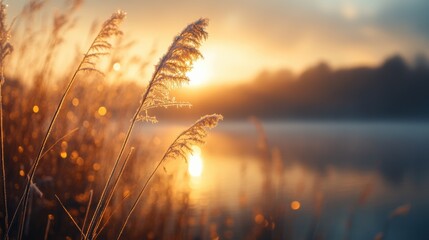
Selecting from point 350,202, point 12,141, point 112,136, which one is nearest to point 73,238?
point 12,141

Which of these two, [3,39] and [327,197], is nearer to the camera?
[3,39]

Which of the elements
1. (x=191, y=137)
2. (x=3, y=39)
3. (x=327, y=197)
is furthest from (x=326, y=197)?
(x=3, y=39)

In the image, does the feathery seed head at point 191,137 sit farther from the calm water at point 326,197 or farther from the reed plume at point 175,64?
the calm water at point 326,197

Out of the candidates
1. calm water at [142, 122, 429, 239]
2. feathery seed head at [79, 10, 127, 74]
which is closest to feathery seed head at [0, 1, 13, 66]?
feathery seed head at [79, 10, 127, 74]

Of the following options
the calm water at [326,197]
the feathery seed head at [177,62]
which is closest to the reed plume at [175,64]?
the feathery seed head at [177,62]

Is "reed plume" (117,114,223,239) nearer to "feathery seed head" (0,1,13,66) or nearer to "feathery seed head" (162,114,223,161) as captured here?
"feathery seed head" (162,114,223,161)

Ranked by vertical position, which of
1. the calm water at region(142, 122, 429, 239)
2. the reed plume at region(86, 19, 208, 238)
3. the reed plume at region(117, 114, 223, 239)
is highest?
the reed plume at region(86, 19, 208, 238)

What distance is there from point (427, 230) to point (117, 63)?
10797 mm

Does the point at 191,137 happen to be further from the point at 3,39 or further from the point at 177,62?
the point at 3,39

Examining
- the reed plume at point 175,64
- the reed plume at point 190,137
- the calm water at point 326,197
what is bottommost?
the calm water at point 326,197

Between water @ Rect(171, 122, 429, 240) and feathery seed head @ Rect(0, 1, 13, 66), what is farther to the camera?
water @ Rect(171, 122, 429, 240)

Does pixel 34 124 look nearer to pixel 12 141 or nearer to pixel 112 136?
pixel 12 141

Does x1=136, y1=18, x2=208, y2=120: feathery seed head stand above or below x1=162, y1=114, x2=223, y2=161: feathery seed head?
above

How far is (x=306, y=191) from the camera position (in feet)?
52.7
